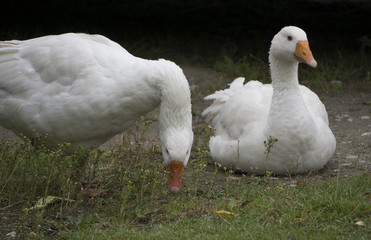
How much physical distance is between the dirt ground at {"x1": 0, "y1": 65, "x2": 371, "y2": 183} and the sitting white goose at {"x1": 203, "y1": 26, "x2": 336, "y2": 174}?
25 centimetres

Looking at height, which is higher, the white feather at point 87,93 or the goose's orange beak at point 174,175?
the white feather at point 87,93

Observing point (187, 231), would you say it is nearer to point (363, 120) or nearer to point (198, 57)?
point (363, 120)

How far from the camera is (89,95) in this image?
4785 mm

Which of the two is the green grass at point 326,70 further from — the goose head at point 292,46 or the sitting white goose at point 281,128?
the goose head at point 292,46

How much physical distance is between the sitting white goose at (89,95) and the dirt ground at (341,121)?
2.53 ft

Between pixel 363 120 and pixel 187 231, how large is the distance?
14.0 ft

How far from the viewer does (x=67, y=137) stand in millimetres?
4984

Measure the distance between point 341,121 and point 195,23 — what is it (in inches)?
170

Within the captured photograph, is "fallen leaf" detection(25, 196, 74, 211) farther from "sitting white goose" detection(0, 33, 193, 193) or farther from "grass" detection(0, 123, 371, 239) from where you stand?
"sitting white goose" detection(0, 33, 193, 193)

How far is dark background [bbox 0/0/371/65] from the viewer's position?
10055 mm

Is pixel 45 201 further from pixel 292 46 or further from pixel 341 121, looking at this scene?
pixel 341 121

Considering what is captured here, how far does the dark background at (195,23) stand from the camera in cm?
1005

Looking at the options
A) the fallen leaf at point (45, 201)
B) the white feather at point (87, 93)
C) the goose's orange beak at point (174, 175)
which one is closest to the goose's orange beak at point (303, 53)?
the white feather at point (87, 93)

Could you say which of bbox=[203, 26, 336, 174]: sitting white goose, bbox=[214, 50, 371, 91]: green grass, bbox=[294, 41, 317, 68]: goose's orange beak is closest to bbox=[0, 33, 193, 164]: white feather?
bbox=[203, 26, 336, 174]: sitting white goose
